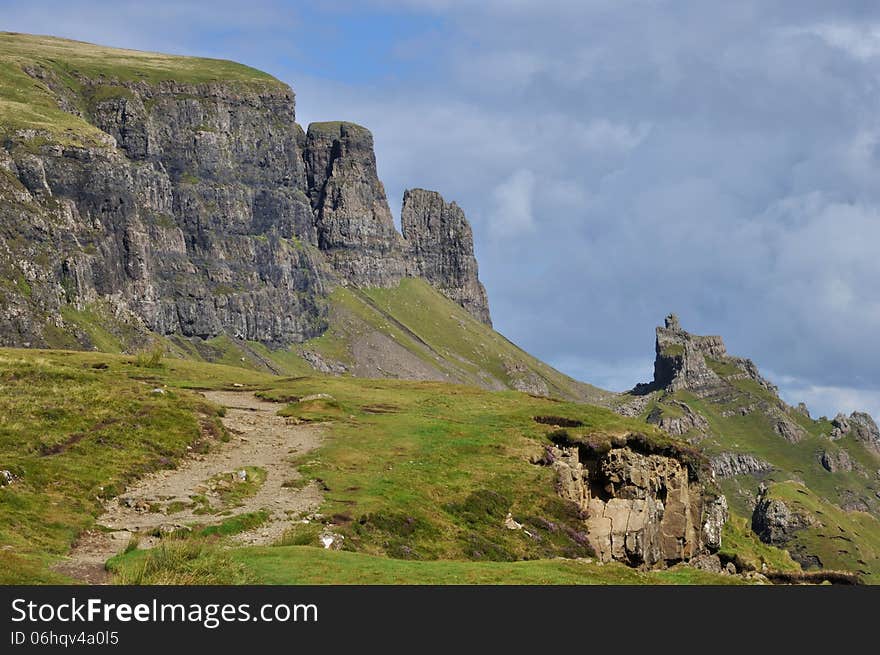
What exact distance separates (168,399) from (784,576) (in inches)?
1723

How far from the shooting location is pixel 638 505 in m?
65.4

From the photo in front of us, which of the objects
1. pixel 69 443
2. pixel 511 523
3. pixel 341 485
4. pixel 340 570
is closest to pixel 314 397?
pixel 341 485

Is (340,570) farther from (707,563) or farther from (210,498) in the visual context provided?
(707,563)

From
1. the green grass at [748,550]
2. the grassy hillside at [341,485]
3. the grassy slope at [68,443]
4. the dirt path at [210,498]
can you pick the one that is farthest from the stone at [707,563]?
the grassy slope at [68,443]

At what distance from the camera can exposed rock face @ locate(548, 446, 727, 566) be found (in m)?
62.8

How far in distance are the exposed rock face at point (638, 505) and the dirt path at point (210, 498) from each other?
17396 millimetres

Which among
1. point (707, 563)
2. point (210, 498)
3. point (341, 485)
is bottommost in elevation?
point (707, 563)

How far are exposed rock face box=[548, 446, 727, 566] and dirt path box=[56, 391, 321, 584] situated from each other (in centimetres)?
1740

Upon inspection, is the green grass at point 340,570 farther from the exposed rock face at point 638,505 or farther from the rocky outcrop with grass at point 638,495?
the exposed rock face at point 638,505

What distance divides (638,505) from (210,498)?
92.5ft

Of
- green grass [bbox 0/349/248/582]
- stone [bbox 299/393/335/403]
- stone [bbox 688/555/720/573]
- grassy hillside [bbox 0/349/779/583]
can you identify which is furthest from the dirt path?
stone [bbox 688/555/720/573]

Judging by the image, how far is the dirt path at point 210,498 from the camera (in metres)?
41.2

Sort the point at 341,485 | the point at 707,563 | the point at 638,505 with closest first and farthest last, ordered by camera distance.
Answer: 1. the point at 341,485
2. the point at 638,505
3. the point at 707,563

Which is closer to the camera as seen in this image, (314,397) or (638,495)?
(638,495)
